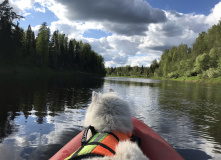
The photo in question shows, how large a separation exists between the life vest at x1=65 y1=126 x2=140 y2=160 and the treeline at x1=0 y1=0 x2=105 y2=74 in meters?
57.1

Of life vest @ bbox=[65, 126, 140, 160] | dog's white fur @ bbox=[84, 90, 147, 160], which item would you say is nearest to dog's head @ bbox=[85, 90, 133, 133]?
dog's white fur @ bbox=[84, 90, 147, 160]

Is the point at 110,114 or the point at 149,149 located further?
the point at 149,149

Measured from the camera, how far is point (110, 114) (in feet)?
10.2

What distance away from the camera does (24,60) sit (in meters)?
73.5

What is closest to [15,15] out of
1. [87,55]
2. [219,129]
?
[219,129]

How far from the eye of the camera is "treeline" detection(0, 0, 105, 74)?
51188 mm

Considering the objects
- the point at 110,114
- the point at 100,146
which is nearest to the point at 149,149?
the point at 110,114

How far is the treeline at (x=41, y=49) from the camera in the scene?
51.2 meters

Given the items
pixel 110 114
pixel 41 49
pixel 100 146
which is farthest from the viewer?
pixel 41 49

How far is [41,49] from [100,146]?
79.7 meters

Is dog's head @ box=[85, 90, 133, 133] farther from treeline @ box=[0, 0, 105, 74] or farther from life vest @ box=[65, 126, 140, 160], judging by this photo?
treeline @ box=[0, 0, 105, 74]

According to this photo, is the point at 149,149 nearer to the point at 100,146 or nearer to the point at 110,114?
the point at 110,114

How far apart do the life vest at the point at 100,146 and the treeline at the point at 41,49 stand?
2246 inches

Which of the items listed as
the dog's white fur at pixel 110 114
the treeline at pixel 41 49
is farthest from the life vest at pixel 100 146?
the treeline at pixel 41 49
